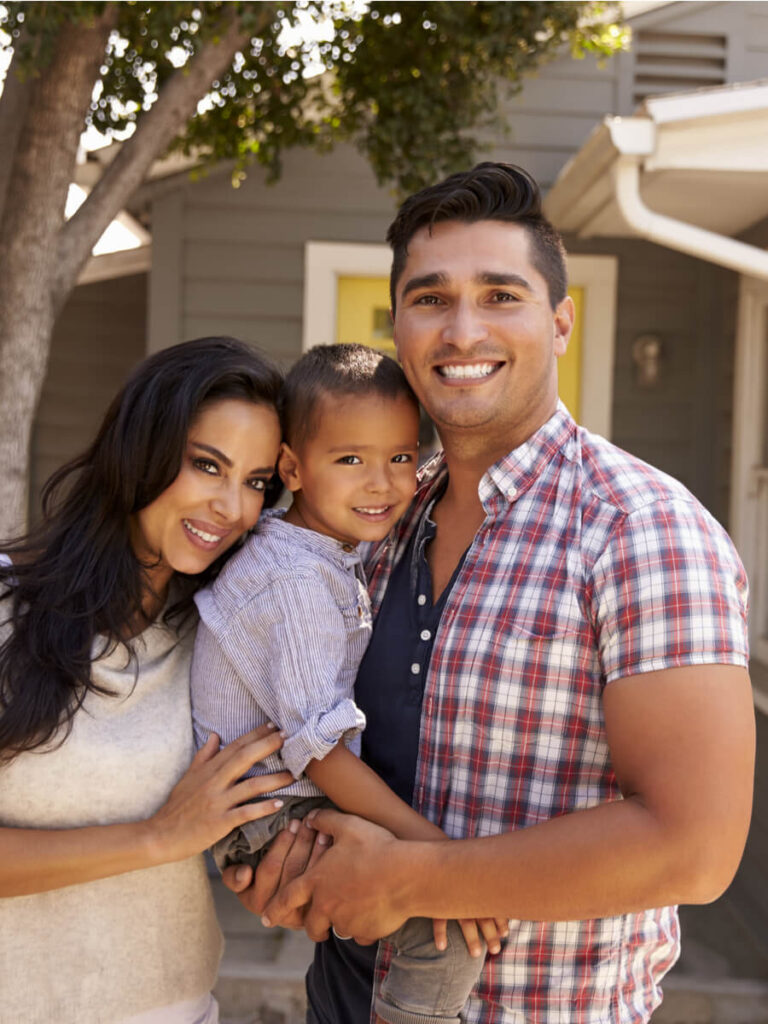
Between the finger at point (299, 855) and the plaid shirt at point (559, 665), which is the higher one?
the plaid shirt at point (559, 665)

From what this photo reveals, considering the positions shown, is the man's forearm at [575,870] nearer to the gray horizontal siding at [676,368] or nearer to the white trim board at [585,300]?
the white trim board at [585,300]

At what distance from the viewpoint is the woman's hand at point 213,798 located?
1.67 metres

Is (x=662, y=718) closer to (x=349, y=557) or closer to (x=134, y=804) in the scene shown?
(x=349, y=557)

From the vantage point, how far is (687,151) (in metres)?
3.90

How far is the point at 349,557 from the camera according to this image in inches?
76.5

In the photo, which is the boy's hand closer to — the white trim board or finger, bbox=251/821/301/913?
finger, bbox=251/821/301/913

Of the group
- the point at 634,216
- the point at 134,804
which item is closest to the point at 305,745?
the point at 134,804

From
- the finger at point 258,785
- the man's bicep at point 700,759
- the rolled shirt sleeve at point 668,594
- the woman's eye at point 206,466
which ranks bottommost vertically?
the finger at point 258,785

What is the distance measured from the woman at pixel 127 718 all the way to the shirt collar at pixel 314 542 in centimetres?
8

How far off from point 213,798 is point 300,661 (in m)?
0.28

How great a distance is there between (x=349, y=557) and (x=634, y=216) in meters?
2.67

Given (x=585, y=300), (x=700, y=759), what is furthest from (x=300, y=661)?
(x=585, y=300)

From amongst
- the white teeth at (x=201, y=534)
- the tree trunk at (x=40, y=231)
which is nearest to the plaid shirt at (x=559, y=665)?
the white teeth at (x=201, y=534)

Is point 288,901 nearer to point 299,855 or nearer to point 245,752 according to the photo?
point 299,855
